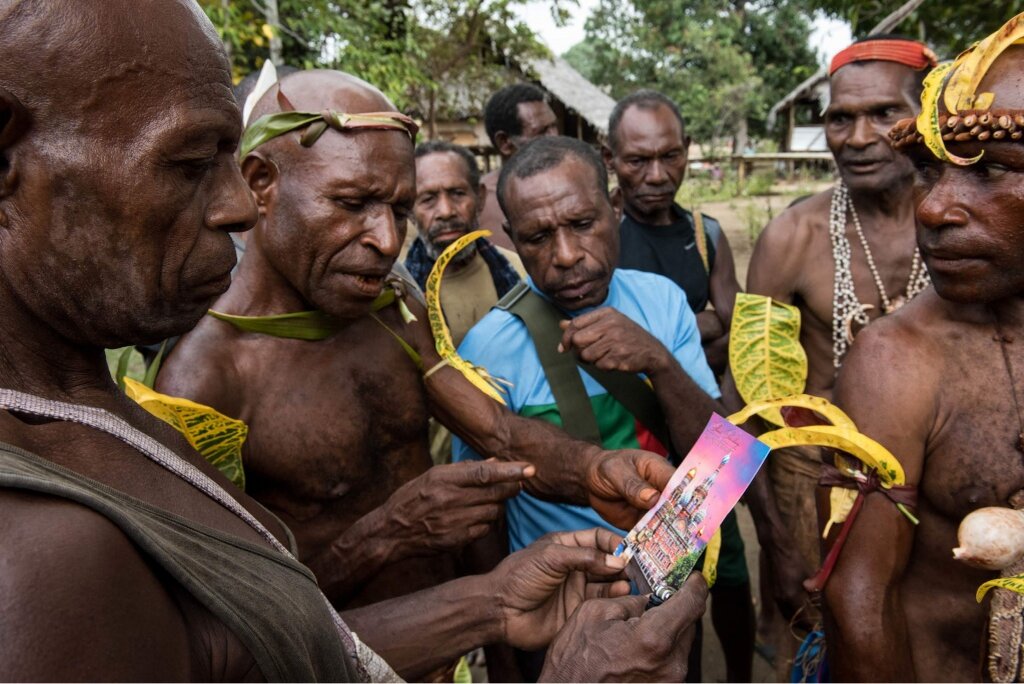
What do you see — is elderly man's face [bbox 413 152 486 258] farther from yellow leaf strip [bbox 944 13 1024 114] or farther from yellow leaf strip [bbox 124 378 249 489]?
yellow leaf strip [bbox 944 13 1024 114]

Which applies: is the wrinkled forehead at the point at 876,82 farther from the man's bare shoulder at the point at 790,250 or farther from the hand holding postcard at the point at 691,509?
the hand holding postcard at the point at 691,509

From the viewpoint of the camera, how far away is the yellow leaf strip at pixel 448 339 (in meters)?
2.34

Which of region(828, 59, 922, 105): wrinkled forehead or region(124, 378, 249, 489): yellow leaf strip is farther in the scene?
region(828, 59, 922, 105): wrinkled forehead

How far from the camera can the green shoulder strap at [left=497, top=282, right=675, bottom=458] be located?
2514 millimetres

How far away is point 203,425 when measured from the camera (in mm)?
1843

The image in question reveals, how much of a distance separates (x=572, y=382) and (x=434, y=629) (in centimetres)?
101

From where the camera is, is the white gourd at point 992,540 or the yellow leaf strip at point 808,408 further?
the yellow leaf strip at point 808,408

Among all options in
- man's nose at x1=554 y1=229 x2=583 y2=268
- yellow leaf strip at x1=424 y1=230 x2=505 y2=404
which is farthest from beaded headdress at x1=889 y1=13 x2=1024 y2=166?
yellow leaf strip at x1=424 y1=230 x2=505 y2=404

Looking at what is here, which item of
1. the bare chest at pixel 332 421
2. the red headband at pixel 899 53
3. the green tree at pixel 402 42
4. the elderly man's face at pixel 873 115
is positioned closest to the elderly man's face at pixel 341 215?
the bare chest at pixel 332 421

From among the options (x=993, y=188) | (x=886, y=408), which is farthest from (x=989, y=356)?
(x=993, y=188)

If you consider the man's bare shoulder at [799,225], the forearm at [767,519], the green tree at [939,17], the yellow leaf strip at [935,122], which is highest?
the green tree at [939,17]

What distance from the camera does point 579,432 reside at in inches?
98.0

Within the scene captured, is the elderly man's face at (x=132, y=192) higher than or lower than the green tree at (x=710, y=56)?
lower

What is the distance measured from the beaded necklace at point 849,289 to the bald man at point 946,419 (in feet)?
4.27
